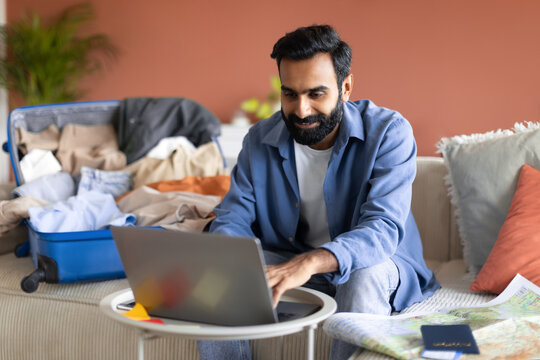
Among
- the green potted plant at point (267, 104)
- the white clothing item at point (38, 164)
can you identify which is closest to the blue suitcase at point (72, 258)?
the white clothing item at point (38, 164)

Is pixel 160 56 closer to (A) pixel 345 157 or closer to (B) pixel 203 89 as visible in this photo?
(B) pixel 203 89

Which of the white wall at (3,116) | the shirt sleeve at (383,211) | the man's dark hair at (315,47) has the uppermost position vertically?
the man's dark hair at (315,47)

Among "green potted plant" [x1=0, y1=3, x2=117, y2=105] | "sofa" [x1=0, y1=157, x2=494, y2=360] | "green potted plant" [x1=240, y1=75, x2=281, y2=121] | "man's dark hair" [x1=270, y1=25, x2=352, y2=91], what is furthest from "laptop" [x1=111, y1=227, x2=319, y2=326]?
"green potted plant" [x1=0, y1=3, x2=117, y2=105]

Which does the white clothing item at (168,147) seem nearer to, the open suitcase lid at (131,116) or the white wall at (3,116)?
the open suitcase lid at (131,116)

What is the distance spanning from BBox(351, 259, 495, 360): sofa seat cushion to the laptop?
315 millimetres

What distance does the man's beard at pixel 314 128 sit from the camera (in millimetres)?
1646

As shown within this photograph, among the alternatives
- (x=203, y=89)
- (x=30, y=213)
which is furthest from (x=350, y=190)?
(x=203, y=89)

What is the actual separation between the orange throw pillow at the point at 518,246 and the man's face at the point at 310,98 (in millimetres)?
607

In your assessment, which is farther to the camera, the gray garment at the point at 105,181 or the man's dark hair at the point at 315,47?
the gray garment at the point at 105,181

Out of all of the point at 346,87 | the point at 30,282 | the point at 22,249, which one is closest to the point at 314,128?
the point at 346,87

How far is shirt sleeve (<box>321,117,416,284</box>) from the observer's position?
4.69 feet

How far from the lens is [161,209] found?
2.13 m

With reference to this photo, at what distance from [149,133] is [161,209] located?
2.16 feet

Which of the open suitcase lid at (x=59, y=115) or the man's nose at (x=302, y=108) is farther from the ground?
the man's nose at (x=302, y=108)
